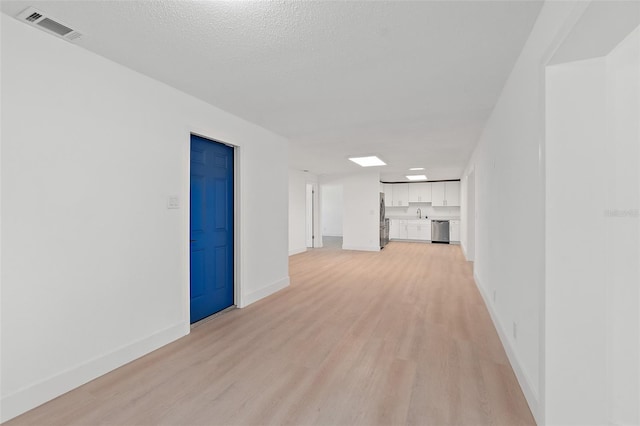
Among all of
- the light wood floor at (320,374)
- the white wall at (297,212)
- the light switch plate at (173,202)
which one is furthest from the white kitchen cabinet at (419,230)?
the light switch plate at (173,202)

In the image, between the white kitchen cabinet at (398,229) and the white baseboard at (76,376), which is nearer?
the white baseboard at (76,376)

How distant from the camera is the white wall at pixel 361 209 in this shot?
8.95 metres

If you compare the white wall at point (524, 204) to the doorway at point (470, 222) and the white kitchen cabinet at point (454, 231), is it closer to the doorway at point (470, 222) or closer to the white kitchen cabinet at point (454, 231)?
the doorway at point (470, 222)

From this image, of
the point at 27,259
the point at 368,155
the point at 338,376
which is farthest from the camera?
the point at 368,155

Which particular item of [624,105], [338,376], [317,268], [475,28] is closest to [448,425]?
[338,376]

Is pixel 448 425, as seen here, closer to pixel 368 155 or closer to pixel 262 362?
pixel 262 362

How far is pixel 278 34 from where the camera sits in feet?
6.39

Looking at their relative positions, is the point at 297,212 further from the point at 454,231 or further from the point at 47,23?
the point at 47,23

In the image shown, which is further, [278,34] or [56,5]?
[278,34]

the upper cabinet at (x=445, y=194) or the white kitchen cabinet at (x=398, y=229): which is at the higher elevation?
the upper cabinet at (x=445, y=194)

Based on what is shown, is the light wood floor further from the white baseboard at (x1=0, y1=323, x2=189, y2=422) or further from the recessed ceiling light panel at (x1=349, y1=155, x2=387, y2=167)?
the recessed ceiling light panel at (x1=349, y1=155, x2=387, y2=167)

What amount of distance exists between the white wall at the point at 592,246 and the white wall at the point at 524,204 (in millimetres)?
67

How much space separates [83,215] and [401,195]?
10595 mm

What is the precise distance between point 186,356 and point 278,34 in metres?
2.64
